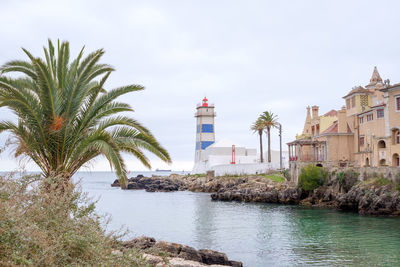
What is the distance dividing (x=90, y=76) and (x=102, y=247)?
660 centimetres

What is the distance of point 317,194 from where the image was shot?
41625mm

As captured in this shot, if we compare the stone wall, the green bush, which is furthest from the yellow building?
the stone wall

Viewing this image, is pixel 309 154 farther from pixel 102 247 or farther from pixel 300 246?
pixel 102 247

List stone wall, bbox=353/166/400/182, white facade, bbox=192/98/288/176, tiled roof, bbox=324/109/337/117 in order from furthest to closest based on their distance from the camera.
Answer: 1. white facade, bbox=192/98/288/176
2. tiled roof, bbox=324/109/337/117
3. stone wall, bbox=353/166/400/182

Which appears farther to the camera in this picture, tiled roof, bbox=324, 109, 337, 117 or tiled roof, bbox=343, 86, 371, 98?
tiled roof, bbox=324, 109, 337, 117

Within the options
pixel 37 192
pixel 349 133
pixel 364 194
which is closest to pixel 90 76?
pixel 37 192

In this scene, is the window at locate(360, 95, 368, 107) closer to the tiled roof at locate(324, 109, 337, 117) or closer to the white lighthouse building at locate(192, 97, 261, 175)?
the tiled roof at locate(324, 109, 337, 117)

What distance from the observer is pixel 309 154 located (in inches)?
2148

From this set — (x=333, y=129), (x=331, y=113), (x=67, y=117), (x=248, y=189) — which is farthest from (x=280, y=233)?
(x=331, y=113)

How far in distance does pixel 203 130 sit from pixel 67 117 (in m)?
65.7

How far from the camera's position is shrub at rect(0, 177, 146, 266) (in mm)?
5520

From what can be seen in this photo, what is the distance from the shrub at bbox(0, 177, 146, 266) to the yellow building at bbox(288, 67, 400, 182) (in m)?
38.1

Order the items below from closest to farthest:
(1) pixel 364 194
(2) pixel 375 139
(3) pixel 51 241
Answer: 1. (3) pixel 51 241
2. (1) pixel 364 194
3. (2) pixel 375 139

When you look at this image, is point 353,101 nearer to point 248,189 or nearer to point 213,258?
point 248,189
